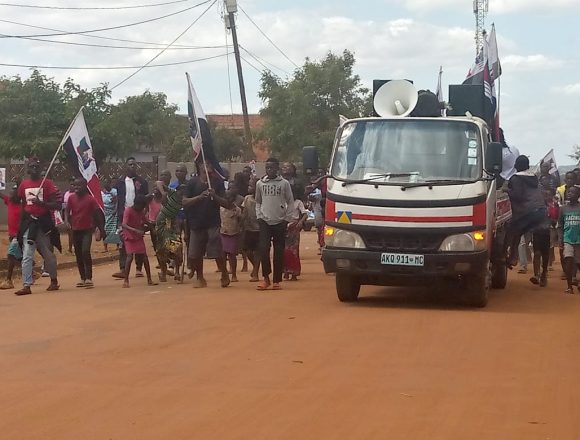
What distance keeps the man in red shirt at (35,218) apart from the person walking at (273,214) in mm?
2912

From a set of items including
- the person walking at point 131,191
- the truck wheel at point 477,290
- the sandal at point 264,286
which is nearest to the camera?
the truck wheel at point 477,290

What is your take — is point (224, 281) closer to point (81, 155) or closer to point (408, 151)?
point (81, 155)

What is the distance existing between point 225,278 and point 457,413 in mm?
7774

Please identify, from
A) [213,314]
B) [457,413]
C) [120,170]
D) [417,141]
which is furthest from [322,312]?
[120,170]

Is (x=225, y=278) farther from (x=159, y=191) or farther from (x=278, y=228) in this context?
(x=159, y=191)

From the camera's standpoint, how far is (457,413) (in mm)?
6184

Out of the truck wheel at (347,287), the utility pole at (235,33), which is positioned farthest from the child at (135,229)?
the utility pole at (235,33)

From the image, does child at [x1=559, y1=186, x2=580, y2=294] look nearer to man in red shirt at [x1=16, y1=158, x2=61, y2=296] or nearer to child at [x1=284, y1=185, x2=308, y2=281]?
child at [x1=284, y1=185, x2=308, y2=281]

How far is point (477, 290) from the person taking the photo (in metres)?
11.1

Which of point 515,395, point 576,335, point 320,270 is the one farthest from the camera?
point 320,270

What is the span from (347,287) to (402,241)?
3.61 ft

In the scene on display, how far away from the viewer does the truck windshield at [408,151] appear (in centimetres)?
1105

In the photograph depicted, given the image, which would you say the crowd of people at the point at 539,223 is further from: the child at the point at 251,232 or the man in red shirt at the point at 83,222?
the man in red shirt at the point at 83,222

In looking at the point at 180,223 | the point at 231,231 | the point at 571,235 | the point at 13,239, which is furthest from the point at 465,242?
the point at 13,239
